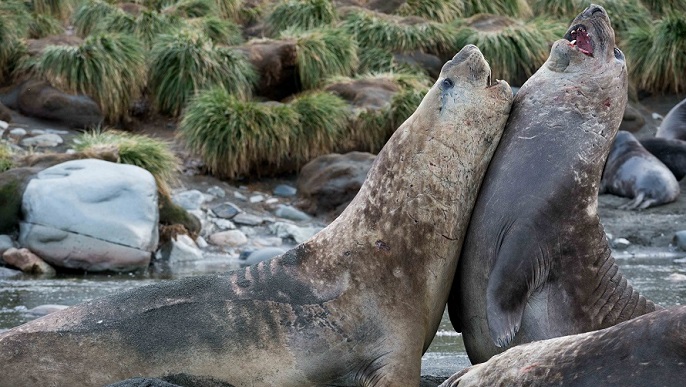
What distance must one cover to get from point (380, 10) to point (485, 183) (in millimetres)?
21180

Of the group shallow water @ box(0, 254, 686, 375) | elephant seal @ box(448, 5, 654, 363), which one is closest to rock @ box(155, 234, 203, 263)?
shallow water @ box(0, 254, 686, 375)

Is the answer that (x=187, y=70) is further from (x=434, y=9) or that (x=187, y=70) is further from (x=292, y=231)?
(x=434, y=9)

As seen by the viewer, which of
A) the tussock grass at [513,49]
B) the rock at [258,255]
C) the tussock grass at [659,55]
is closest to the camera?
the rock at [258,255]

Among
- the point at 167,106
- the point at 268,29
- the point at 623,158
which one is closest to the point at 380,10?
the point at 268,29

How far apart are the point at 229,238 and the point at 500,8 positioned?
45.7ft

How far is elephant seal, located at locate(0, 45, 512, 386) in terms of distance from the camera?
4.67m

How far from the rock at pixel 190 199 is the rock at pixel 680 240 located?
19.4 feet

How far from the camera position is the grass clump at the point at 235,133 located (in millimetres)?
15844

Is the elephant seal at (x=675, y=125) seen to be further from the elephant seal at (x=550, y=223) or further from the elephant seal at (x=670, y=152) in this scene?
the elephant seal at (x=550, y=223)

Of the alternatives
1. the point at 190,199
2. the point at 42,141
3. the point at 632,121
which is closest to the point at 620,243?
the point at 190,199

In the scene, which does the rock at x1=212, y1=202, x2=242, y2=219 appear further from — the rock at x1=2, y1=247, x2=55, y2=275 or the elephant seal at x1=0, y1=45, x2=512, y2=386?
the elephant seal at x1=0, y1=45, x2=512, y2=386

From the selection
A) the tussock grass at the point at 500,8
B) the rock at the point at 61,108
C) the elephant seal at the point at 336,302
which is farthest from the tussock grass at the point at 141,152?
the tussock grass at the point at 500,8

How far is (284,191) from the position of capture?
15.9 m

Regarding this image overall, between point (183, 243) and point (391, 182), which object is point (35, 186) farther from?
point (391, 182)
